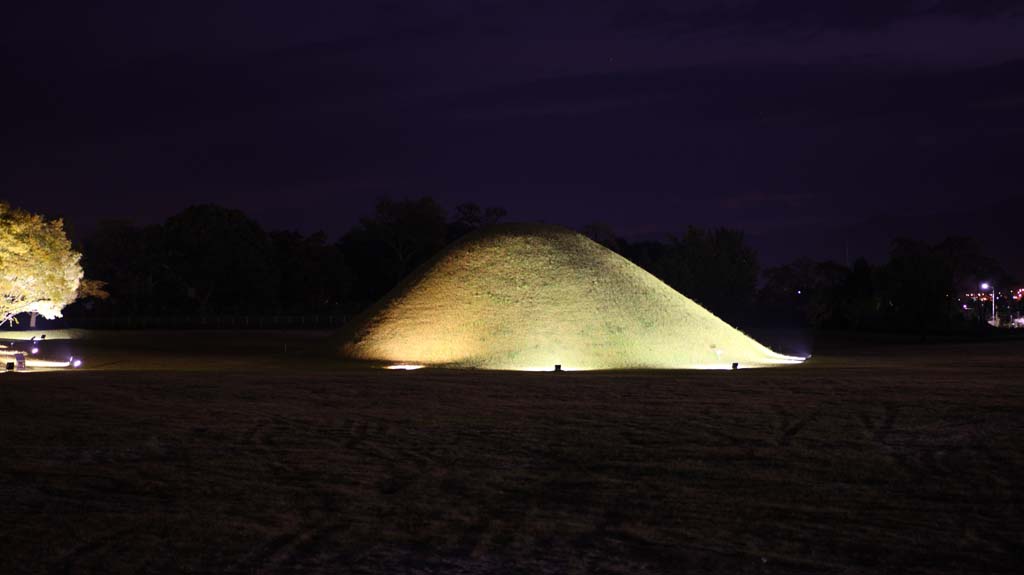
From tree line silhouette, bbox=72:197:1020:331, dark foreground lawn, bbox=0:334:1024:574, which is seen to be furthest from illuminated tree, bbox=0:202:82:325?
tree line silhouette, bbox=72:197:1020:331

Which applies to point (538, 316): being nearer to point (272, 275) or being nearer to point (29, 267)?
point (29, 267)

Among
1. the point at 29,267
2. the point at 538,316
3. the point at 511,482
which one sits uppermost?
the point at 29,267

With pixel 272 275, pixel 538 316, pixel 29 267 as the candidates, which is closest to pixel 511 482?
pixel 538 316

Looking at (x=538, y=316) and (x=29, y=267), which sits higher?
(x=29, y=267)

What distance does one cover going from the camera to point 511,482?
1062cm

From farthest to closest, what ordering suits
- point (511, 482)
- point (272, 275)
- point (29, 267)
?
point (272, 275)
point (29, 267)
point (511, 482)

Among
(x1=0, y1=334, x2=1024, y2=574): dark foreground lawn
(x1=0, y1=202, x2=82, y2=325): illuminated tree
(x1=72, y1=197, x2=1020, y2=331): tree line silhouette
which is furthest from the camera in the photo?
(x1=72, y1=197, x2=1020, y2=331): tree line silhouette

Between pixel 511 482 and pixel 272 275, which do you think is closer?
pixel 511 482

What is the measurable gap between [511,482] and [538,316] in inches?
979

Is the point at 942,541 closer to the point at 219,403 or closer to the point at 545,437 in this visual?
the point at 545,437

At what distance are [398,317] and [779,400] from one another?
21541 mm

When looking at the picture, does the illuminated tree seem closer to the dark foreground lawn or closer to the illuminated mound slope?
the illuminated mound slope

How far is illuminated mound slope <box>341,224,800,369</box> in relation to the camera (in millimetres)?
33562

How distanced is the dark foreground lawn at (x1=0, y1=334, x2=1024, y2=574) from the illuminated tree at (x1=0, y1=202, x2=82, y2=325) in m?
21.5
